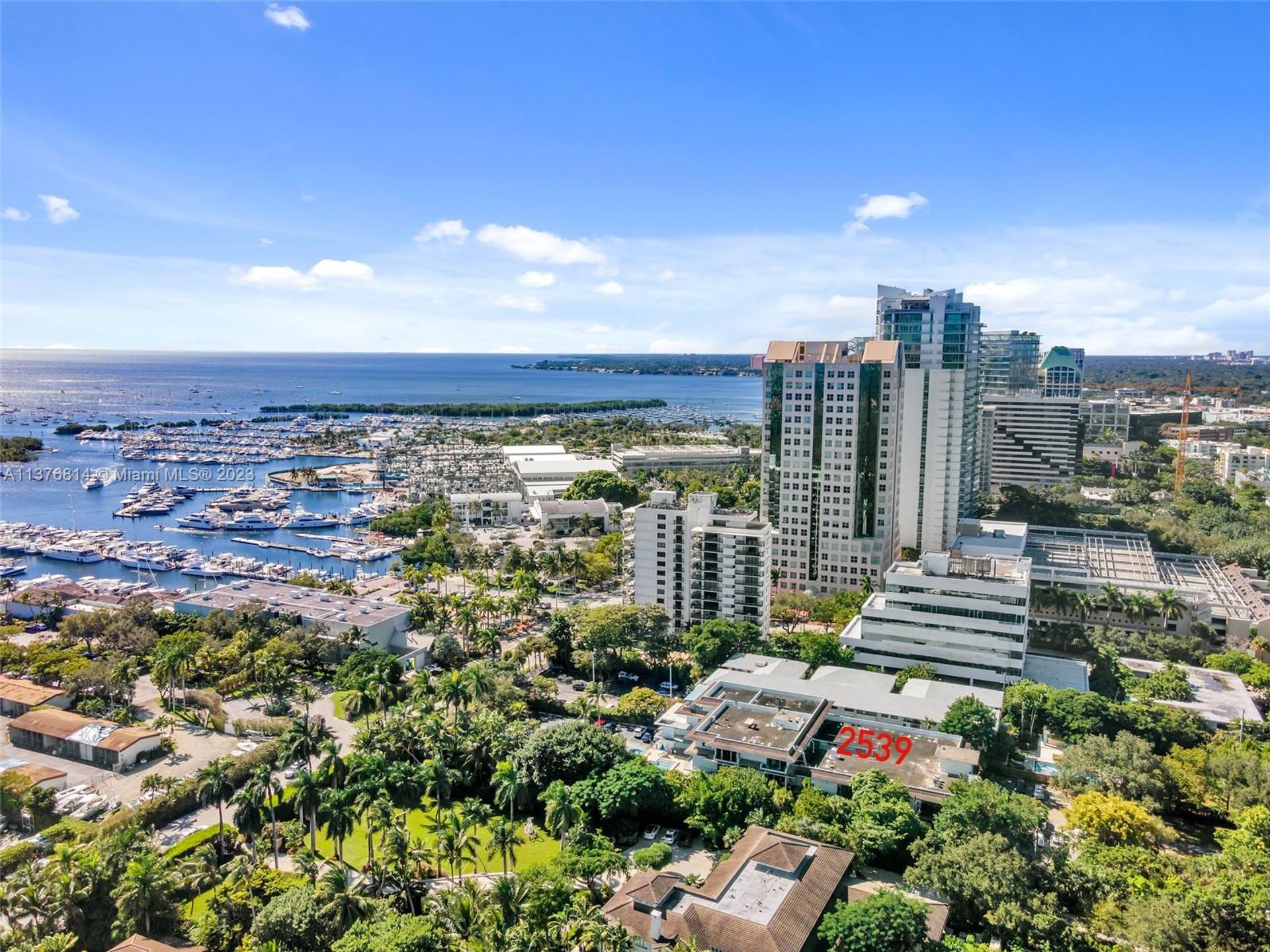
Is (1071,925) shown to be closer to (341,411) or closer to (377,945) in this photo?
(377,945)

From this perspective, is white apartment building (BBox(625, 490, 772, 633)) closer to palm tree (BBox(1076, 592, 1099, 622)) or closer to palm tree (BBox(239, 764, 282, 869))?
palm tree (BBox(1076, 592, 1099, 622))

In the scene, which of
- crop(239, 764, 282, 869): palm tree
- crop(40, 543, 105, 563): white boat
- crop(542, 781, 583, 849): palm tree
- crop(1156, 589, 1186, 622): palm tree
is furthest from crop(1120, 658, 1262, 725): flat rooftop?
crop(40, 543, 105, 563): white boat

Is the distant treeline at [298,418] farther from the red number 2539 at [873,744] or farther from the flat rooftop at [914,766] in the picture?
the flat rooftop at [914,766]

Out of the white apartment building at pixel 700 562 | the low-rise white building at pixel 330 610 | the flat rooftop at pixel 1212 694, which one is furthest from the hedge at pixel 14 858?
the flat rooftop at pixel 1212 694

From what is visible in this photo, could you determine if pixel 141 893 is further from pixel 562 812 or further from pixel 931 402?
pixel 931 402

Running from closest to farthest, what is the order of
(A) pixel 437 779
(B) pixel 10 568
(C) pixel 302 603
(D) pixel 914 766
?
(A) pixel 437 779, (D) pixel 914 766, (C) pixel 302 603, (B) pixel 10 568

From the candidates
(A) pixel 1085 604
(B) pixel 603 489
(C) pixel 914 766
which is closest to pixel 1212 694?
(A) pixel 1085 604

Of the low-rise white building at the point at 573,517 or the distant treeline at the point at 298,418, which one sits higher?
the distant treeline at the point at 298,418

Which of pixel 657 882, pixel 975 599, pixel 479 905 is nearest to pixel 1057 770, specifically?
pixel 975 599
